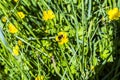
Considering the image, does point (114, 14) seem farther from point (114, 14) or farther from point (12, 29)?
point (12, 29)

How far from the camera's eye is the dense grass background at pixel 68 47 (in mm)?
1249

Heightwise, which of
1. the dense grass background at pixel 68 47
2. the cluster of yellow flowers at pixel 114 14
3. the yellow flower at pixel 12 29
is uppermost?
the cluster of yellow flowers at pixel 114 14

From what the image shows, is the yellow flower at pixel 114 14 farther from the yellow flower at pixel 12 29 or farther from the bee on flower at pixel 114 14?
the yellow flower at pixel 12 29

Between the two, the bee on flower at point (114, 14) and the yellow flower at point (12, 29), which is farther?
the yellow flower at point (12, 29)

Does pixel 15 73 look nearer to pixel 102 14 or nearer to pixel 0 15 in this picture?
pixel 0 15

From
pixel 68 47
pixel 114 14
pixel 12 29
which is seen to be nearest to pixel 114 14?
pixel 114 14

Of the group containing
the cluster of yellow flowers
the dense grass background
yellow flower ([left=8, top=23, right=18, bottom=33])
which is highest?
the cluster of yellow flowers

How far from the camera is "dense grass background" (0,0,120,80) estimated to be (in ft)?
4.10

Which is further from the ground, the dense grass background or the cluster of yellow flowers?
the cluster of yellow flowers

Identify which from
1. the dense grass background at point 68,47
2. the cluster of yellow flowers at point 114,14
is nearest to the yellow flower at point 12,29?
the dense grass background at point 68,47

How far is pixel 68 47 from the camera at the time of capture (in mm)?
1331

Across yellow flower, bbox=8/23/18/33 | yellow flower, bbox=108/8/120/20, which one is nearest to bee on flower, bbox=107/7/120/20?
Result: yellow flower, bbox=108/8/120/20

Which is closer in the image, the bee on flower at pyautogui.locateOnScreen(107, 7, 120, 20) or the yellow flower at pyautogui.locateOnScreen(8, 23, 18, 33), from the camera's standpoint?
the bee on flower at pyautogui.locateOnScreen(107, 7, 120, 20)

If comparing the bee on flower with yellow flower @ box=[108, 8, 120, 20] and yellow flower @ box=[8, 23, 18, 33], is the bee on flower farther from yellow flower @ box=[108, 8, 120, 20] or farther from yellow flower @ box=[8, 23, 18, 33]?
yellow flower @ box=[8, 23, 18, 33]
